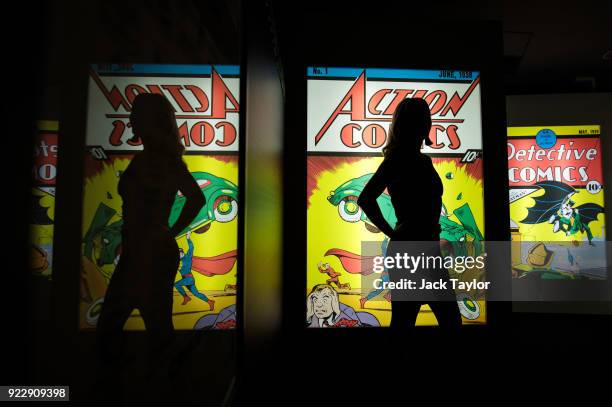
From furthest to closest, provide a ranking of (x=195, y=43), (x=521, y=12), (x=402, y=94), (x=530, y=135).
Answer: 1. (x=530, y=135)
2. (x=521, y=12)
3. (x=402, y=94)
4. (x=195, y=43)

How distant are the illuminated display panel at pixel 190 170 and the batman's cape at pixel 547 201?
17.8 feet

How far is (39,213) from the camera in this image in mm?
209

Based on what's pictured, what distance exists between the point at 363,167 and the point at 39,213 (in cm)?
276

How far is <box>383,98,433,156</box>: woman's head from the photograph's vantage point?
282cm

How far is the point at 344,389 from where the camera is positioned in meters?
2.56

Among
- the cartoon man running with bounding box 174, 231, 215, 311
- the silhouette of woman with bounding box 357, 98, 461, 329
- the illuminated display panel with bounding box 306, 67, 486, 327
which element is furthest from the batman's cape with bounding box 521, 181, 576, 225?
the cartoon man running with bounding box 174, 231, 215, 311

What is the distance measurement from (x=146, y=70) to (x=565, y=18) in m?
4.80

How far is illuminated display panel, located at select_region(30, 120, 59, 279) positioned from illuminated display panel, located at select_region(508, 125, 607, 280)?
5.87 m

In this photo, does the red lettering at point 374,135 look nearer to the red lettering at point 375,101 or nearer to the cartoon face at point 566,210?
the red lettering at point 375,101

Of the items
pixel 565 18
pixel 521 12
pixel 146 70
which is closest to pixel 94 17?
pixel 146 70

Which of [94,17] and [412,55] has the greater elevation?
[412,55]

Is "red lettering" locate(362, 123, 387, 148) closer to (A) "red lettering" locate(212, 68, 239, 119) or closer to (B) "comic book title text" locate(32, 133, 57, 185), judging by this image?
(A) "red lettering" locate(212, 68, 239, 119)

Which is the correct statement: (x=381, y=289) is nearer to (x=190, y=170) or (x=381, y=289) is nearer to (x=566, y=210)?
(x=190, y=170)

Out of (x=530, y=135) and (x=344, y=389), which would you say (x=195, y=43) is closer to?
(x=344, y=389)
